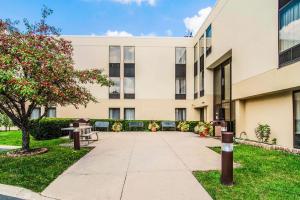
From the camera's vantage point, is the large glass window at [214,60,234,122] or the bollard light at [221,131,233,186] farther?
the large glass window at [214,60,234,122]

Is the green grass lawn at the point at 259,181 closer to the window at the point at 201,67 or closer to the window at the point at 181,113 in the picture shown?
the window at the point at 201,67

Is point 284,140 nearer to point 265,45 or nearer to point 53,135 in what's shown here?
point 265,45

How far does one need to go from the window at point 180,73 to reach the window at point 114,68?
19.3 feet

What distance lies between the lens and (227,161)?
20.4 ft

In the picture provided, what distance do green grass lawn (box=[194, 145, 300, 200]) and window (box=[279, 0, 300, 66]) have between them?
503 centimetres

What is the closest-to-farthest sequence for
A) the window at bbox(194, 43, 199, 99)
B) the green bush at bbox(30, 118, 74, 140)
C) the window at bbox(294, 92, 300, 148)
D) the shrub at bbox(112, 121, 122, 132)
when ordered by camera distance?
the window at bbox(294, 92, 300, 148) < the green bush at bbox(30, 118, 74, 140) < the shrub at bbox(112, 121, 122, 132) < the window at bbox(194, 43, 199, 99)

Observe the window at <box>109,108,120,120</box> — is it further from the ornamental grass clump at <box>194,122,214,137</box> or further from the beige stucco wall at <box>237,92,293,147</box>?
the beige stucco wall at <box>237,92,293,147</box>

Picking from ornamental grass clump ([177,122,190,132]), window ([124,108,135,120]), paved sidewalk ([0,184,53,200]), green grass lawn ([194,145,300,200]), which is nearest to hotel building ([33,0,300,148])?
window ([124,108,135,120])

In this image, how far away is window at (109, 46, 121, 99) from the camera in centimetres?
2962

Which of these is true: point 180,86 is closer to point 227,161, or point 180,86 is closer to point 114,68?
point 114,68

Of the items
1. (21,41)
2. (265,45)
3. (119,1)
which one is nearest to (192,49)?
(119,1)

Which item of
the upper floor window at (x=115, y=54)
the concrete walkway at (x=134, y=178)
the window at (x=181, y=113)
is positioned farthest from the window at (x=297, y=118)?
the upper floor window at (x=115, y=54)

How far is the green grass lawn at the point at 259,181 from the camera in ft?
18.0

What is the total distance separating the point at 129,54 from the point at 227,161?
24.7 m
